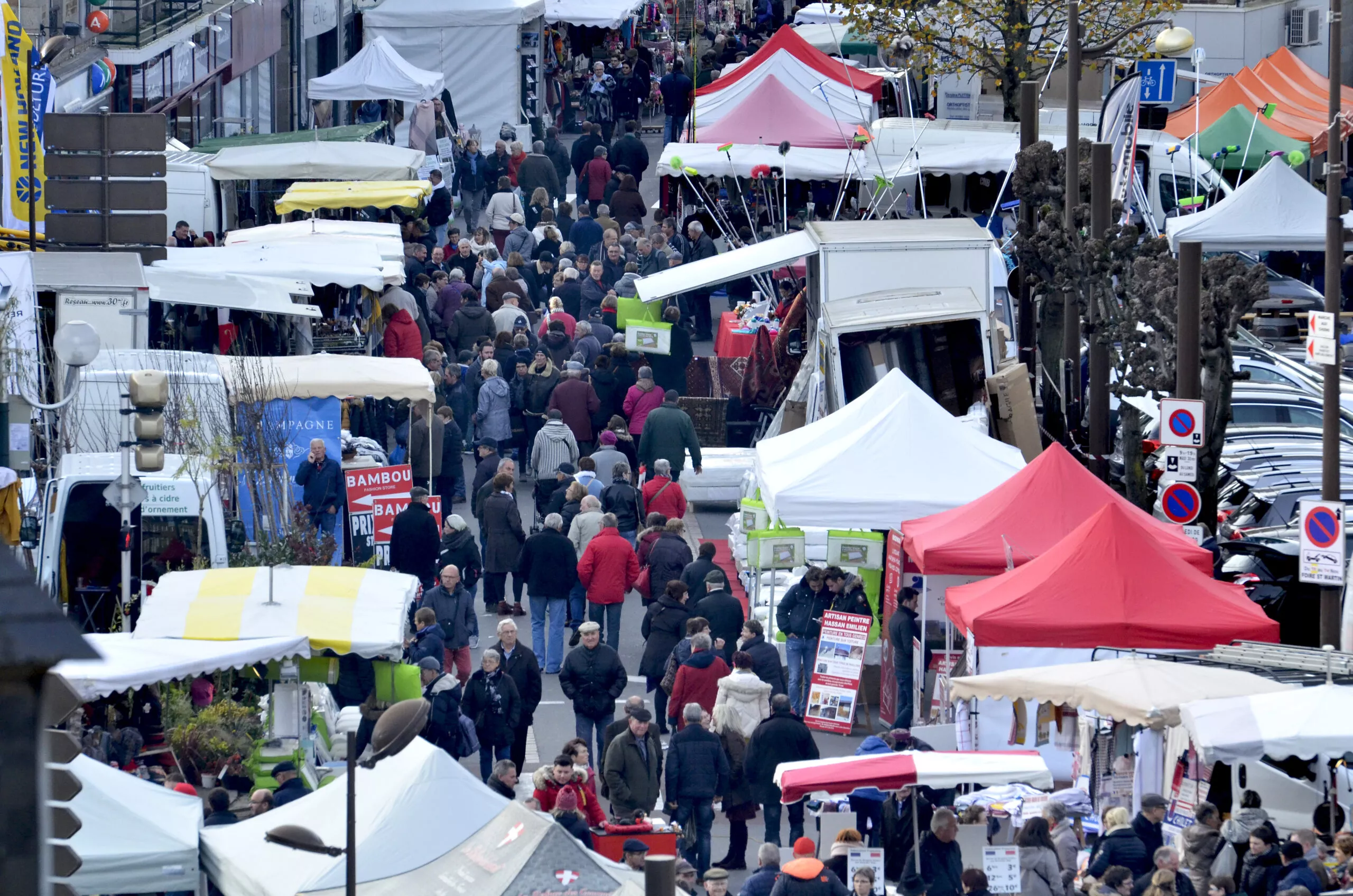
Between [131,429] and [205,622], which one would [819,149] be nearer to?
[131,429]

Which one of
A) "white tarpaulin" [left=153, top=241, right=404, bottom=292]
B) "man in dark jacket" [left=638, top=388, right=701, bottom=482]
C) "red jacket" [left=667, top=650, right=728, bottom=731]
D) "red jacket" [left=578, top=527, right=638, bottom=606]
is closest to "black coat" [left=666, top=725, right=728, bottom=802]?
"red jacket" [left=667, top=650, right=728, bottom=731]

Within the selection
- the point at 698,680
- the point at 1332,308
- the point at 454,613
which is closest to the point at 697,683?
the point at 698,680

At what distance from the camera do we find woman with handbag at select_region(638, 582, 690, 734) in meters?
15.6

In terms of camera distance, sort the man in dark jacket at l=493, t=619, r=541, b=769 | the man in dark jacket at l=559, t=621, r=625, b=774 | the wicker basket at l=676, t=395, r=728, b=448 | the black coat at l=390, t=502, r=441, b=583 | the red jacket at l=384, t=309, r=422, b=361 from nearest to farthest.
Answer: the man in dark jacket at l=493, t=619, r=541, b=769 < the man in dark jacket at l=559, t=621, r=625, b=774 < the black coat at l=390, t=502, r=441, b=583 < the wicker basket at l=676, t=395, r=728, b=448 < the red jacket at l=384, t=309, r=422, b=361

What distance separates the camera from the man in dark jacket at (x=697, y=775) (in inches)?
514

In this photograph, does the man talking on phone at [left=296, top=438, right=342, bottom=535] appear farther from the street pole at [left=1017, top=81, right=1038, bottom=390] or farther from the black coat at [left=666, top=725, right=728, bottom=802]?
the street pole at [left=1017, top=81, right=1038, bottom=390]

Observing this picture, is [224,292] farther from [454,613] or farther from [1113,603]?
[1113,603]

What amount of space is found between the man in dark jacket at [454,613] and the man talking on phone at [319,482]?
2.27 meters

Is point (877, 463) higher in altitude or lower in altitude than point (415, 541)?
higher

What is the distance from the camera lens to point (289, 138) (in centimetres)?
3112

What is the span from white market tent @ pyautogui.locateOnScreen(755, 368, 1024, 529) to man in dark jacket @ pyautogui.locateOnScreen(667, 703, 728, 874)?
120 inches

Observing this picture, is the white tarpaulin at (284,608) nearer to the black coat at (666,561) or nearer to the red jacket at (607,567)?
the red jacket at (607,567)

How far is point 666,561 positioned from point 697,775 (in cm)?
400

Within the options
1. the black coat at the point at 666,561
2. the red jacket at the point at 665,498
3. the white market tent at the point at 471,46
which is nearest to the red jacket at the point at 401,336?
the red jacket at the point at 665,498
